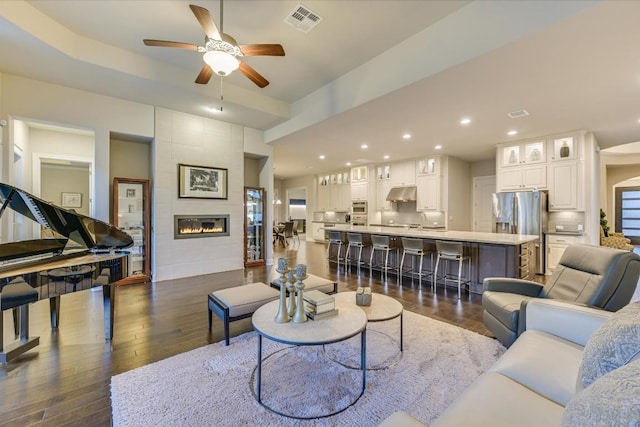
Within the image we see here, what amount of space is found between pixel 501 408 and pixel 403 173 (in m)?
7.72

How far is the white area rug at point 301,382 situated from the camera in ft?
5.45

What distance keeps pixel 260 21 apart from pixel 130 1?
129 centimetres

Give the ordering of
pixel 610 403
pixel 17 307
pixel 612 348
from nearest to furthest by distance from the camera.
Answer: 1. pixel 610 403
2. pixel 612 348
3. pixel 17 307

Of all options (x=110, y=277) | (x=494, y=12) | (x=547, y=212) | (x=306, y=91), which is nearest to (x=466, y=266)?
(x=547, y=212)

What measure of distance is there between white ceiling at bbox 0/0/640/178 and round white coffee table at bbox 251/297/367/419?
2809 mm

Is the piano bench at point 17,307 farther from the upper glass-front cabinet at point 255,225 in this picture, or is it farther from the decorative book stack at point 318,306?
the upper glass-front cabinet at point 255,225

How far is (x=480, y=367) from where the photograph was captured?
2148 millimetres

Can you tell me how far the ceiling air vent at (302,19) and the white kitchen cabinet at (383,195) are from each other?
6297 mm

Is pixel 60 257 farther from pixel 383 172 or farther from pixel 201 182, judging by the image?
pixel 383 172

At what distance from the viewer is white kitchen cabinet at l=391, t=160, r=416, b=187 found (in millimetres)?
8102

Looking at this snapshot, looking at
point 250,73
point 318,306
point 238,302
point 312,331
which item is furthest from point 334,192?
point 312,331

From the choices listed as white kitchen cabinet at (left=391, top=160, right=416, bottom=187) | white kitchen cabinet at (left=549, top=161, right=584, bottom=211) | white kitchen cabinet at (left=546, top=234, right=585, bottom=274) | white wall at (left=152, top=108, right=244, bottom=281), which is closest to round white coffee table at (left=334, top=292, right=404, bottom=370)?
white wall at (left=152, top=108, right=244, bottom=281)

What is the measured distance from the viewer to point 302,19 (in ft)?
9.62

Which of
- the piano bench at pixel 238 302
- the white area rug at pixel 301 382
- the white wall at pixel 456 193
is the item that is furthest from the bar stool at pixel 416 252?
the white wall at pixel 456 193
